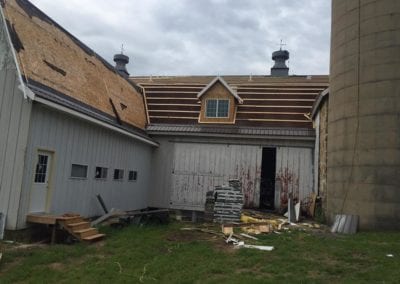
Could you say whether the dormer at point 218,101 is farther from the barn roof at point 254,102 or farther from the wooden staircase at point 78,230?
the wooden staircase at point 78,230

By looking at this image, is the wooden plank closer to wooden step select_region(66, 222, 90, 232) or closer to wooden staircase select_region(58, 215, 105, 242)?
wooden staircase select_region(58, 215, 105, 242)

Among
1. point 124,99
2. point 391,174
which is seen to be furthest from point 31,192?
point 391,174

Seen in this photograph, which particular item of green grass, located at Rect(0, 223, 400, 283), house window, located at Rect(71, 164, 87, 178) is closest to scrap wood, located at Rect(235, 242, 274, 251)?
green grass, located at Rect(0, 223, 400, 283)

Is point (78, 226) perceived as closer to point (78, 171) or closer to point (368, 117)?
point (78, 171)

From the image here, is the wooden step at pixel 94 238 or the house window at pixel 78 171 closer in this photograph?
the wooden step at pixel 94 238

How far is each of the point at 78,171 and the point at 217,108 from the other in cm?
937

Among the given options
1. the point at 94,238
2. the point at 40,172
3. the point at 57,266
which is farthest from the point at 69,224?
the point at 57,266

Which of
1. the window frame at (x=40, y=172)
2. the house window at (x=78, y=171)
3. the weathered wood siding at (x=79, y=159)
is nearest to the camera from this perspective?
the weathered wood siding at (x=79, y=159)

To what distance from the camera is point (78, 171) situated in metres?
13.5

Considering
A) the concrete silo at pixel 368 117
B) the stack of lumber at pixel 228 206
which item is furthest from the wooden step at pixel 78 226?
the concrete silo at pixel 368 117

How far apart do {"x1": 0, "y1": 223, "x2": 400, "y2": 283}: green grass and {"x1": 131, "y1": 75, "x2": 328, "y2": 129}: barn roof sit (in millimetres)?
9575

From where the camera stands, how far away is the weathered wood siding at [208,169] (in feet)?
61.8

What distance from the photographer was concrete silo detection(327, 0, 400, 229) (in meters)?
12.3

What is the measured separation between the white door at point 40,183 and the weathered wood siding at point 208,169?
8.79m
